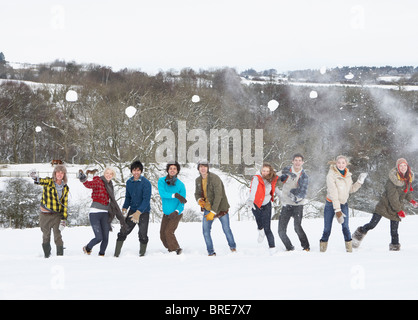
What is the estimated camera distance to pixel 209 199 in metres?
6.82

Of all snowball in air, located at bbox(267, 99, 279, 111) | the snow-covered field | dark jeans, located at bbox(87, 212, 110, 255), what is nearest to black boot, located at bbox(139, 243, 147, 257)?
the snow-covered field

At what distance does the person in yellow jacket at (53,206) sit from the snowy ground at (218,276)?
63 cm

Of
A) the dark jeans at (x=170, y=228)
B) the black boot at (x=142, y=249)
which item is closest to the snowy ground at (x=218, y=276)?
the black boot at (x=142, y=249)

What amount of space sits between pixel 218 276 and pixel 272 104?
56.7m

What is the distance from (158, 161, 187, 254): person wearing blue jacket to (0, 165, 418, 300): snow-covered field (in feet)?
1.08

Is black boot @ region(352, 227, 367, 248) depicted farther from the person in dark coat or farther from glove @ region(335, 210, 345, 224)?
the person in dark coat

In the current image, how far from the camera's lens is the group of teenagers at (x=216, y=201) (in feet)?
21.4

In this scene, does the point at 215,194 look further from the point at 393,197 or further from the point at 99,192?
the point at 393,197

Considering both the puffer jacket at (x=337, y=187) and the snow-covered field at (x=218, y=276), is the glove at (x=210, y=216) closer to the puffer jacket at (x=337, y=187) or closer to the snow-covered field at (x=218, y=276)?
the snow-covered field at (x=218, y=276)

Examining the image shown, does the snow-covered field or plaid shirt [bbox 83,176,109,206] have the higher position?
plaid shirt [bbox 83,176,109,206]

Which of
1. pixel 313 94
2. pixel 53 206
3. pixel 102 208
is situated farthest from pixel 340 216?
pixel 313 94

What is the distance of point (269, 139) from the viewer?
3034 centimetres

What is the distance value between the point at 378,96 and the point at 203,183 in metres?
59.6

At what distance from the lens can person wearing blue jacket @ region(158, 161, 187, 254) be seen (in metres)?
6.79
